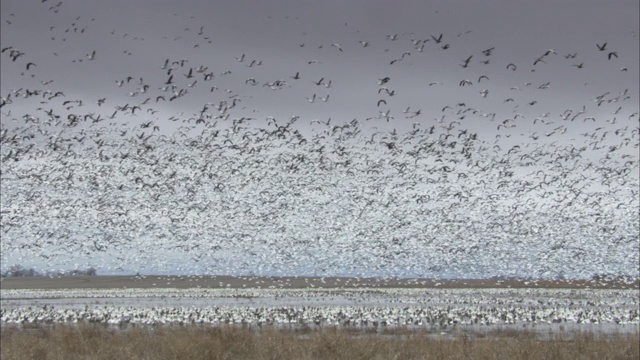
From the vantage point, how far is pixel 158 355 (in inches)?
862

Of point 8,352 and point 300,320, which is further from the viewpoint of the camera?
point 300,320

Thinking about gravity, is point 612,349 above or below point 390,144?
below

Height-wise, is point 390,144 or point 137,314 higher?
point 390,144

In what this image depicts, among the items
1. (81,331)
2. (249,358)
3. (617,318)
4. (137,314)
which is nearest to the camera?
(249,358)

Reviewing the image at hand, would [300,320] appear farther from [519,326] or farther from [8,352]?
[8,352]

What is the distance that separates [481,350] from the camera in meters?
24.3

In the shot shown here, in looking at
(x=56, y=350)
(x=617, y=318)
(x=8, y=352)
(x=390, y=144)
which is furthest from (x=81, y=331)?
(x=617, y=318)

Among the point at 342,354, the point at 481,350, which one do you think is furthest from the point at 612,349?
the point at 342,354

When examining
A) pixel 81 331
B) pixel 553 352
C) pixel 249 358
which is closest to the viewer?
pixel 249 358

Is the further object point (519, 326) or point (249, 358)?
A: point (519, 326)

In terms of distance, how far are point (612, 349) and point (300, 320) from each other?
2133 cm

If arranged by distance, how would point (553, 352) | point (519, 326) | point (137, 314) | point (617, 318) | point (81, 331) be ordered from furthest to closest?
point (137, 314)
point (617, 318)
point (519, 326)
point (81, 331)
point (553, 352)

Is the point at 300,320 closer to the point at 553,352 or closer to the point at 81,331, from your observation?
the point at 81,331

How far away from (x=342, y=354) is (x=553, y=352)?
5978 millimetres
